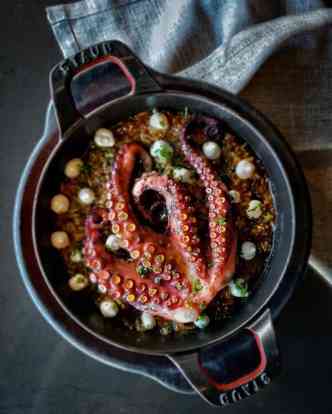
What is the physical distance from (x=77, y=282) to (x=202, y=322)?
13.5 inches

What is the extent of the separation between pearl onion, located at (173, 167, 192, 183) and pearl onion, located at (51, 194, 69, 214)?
11.7 inches

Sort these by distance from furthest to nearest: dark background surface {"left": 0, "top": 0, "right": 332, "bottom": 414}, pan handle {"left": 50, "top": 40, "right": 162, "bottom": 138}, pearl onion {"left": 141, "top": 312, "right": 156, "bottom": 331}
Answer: dark background surface {"left": 0, "top": 0, "right": 332, "bottom": 414} < pearl onion {"left": 141, "top": 312, "right": 156, "bottom": 331} < pan handle {"left": 50, "top": 40, "right": 162, "bottom": 138}

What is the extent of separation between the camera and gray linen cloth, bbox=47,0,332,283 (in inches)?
56.7

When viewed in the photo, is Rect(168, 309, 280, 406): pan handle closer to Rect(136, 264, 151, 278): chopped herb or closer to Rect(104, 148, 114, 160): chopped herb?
Rect(136, 264, 151, 278): chopped herb

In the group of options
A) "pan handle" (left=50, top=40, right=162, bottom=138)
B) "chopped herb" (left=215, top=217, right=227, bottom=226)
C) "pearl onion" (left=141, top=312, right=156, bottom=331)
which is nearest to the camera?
"pan handle" (left=50, top=40, right=162, bottom=138)

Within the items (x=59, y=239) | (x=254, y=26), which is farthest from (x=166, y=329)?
(x=254, y=26)

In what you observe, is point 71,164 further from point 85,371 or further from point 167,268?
point 85,371

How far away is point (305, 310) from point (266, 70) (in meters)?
0.71

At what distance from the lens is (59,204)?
1372mm

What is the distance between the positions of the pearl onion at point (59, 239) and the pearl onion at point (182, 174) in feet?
1.09

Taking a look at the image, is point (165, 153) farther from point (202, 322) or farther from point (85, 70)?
point (202, 322)

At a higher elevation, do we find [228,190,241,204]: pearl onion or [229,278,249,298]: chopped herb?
[228,190,241,204]: pearl onion

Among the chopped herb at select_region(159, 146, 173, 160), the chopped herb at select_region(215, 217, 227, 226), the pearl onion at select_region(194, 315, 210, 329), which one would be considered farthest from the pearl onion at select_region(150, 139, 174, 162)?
the pearl onion at select_region(194, 315, 210, 329)

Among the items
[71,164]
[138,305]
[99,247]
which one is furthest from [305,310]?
[71,164]
